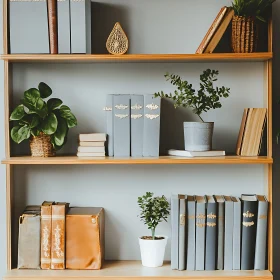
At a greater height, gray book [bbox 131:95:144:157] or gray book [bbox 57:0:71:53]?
gray book [bbox 57:0:71:53]

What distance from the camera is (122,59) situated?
7.86 ft

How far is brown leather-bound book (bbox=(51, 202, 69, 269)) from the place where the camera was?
2451 mm

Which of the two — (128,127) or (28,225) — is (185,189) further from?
(28,225)

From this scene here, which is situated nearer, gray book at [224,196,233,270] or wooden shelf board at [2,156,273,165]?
wooden shelf board at [2,156,273,165]

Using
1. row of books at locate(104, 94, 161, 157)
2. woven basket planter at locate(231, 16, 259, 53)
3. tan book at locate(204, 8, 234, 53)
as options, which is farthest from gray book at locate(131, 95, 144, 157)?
woven basket planter at locate(231, 16, 259, 53)

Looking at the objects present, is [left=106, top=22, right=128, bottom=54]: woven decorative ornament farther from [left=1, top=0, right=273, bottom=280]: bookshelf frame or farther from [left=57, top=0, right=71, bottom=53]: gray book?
[left=57, top=0, right=71, bottom=53]: gray book

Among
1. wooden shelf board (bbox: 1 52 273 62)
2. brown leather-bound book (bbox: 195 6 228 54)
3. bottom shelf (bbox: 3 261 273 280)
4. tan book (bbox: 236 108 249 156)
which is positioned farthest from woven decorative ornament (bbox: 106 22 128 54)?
bottom shelf (bbox: 3 261 273 280)

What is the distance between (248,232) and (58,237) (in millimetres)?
826

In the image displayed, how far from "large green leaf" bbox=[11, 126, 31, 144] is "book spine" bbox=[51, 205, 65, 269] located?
326mm

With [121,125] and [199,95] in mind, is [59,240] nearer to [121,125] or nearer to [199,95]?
[121,125]

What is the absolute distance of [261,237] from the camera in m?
2.45

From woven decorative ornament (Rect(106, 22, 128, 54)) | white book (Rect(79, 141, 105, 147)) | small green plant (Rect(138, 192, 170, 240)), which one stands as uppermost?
woven decorative ornament (Rect(106, 22, 128, 54))

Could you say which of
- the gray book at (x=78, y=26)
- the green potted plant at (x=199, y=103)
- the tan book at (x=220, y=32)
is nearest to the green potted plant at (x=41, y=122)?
the gray book at (x=78, y=26)

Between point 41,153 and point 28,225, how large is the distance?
319 mm
